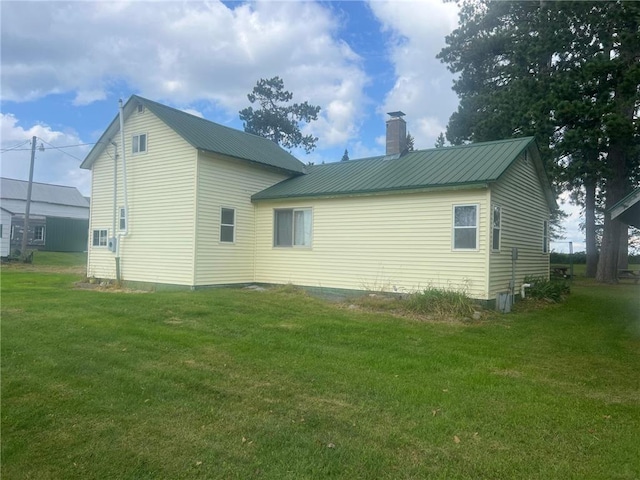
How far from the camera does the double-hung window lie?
55.7 ft

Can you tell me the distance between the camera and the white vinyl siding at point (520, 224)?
12.3 meters

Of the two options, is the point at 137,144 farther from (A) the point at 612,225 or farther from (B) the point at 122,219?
(A) the point at 612,225

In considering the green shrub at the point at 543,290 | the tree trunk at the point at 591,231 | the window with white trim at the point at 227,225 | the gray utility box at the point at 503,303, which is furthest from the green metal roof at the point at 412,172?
the tree trunk at the point at 591,231

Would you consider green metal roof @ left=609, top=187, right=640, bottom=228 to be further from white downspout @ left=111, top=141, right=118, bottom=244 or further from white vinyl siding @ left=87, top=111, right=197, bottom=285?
white downspout @ left=111, top=141, right=118, bottom=244

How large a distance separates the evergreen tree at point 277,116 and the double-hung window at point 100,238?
30.2 meters

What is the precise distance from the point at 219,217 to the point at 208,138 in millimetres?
2630

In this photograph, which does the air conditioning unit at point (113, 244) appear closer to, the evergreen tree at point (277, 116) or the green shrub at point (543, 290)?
the green shrub at point (543, 290)

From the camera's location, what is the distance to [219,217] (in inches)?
587

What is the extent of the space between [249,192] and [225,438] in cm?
1245

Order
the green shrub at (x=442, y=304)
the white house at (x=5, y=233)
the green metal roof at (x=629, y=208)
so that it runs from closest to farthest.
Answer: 1. the green metal roof at (x=629, y=208)
2. the green shrub at (x=442, y=304)
3. the white house at (x=5, y=233)

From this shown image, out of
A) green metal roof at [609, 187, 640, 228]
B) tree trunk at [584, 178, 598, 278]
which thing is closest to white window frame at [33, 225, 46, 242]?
tree trunk at [584, 178, 598, 278]

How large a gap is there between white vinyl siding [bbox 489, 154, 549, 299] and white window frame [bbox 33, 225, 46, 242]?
1476 inches

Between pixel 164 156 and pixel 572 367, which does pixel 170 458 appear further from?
pixel 164 156

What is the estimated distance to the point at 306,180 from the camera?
16.5 metres
